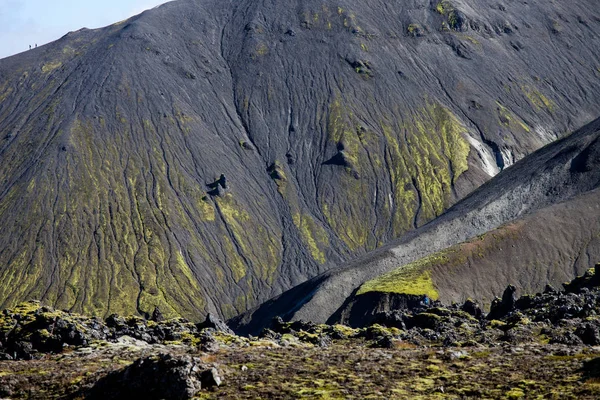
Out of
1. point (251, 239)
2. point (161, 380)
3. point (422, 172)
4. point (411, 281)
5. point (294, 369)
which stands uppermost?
point (422, 172)

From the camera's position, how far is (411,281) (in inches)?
4631

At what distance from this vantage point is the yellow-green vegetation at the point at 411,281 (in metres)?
114

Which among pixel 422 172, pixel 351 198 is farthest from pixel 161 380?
pixel 422 172

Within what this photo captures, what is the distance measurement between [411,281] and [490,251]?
14.5 metres

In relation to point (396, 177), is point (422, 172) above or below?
below

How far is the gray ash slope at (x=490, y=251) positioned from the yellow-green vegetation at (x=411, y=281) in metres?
0.30

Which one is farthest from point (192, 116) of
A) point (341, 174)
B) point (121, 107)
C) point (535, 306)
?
point (535, 306)

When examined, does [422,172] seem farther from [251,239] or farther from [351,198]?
[251,239]

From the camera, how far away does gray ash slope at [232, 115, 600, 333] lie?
387 feet

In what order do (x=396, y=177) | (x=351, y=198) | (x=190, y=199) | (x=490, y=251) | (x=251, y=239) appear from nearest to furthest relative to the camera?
(x=490, y=251) < (x=251, y=239) < (x=190, y=199) < (x=351, y=198) < (x=396, y=177)

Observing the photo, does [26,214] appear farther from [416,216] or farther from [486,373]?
[486,373]

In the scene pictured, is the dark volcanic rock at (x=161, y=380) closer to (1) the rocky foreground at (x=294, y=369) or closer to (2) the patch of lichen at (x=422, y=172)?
(1) the rocky foreground at (x=294, y=369)

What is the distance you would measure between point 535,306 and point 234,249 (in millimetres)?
104002

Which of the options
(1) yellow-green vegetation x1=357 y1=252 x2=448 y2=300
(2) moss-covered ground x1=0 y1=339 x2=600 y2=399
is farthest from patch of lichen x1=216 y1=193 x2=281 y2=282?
(2) moss-covered ground x1=0 y1=339 x2=600 y2=399
